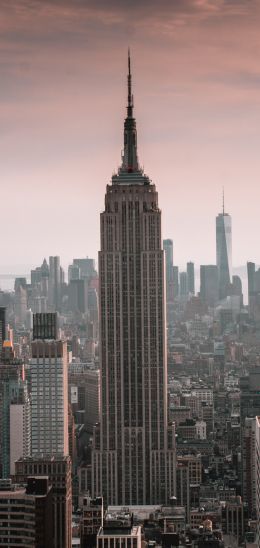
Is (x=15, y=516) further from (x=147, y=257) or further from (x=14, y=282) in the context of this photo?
(x=147, y=257)

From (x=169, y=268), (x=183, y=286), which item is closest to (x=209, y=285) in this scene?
(x=183, y=286)

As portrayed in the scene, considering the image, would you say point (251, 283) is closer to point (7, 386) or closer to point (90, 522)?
point (7, 386)

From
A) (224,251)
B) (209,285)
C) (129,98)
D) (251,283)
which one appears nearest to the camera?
(129,98)

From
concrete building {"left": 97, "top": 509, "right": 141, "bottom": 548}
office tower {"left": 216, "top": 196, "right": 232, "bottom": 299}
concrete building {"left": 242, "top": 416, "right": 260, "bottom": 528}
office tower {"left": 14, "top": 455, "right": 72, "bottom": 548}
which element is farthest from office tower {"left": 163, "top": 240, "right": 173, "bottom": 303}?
concrete building {"left": 97, "top": 509, "right": 141, "bottom": 548}

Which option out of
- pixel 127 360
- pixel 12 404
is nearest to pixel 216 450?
pixel 127 360

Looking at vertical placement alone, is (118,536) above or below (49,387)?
below

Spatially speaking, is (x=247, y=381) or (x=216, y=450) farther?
(x=247, y=381)
